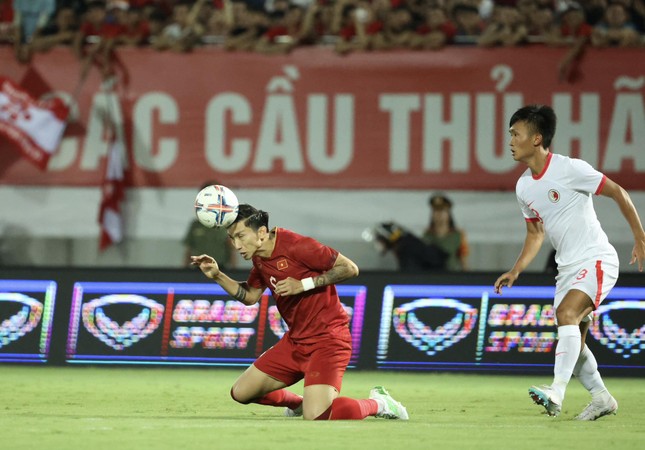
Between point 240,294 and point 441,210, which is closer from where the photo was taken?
point 240,294

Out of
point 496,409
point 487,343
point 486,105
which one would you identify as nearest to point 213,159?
point 486,105

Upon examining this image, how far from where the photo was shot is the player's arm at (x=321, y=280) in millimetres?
8977

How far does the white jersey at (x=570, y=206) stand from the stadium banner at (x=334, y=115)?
6922 mm

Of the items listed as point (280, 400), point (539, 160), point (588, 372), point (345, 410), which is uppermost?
point (539, 160)

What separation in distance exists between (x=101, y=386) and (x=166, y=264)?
4.70m

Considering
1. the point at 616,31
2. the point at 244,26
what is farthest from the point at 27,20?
the point at 616,31

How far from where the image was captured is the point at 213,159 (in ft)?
55.5

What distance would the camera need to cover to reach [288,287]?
29.5 feet

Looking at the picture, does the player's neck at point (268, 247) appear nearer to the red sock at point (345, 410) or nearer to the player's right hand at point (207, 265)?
the player's right hand at point (207, 265)

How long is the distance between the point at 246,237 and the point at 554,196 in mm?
2363

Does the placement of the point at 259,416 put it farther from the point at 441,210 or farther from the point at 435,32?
the point at 435,32

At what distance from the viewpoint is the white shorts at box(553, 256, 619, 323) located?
9.27 meters

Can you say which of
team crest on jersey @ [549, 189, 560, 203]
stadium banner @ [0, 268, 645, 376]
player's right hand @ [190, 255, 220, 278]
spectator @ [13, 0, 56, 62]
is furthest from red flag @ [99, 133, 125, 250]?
team crest on jersey @ [549, 189, 560, 203]

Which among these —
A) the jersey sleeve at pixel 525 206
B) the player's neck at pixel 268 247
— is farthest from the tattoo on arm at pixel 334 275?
the jersey sleeve at pixel 525 206
